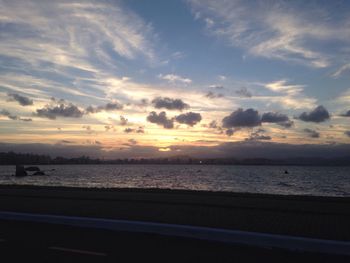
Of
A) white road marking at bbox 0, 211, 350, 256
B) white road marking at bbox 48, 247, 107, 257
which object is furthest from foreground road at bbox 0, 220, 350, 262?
white road marking at bbox 0, 211, 350, 256

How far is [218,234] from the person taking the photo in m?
9.59

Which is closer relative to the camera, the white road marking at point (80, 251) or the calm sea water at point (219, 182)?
the white road marking at point (80, 251)

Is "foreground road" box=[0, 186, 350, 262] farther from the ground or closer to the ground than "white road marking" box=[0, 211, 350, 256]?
closer to the ground

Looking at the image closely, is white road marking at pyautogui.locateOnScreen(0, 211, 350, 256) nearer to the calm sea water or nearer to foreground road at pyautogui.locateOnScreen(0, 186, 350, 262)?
foreground road at pyautogui.locateOnScreen(0, 186, 350, 262)

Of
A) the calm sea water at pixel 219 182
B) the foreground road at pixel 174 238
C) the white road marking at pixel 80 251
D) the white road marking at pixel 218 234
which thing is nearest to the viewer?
the foreground road at pixel 174 238

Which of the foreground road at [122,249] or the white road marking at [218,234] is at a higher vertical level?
the white road marking at [218,234]

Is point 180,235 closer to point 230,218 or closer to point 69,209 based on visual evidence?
point 230,218

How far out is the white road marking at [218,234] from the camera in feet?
27.6

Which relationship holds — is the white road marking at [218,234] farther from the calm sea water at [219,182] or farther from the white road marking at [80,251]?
the calm sea water at [219,182]

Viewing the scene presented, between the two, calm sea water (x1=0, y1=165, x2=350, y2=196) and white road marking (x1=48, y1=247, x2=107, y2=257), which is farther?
calm sea water (x1=0, y1=165, x2=350, y2=196)

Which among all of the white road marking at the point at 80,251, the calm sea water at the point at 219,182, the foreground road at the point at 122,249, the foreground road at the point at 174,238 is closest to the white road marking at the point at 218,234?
the foreground road at the point at 174,238

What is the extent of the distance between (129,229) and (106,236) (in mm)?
866

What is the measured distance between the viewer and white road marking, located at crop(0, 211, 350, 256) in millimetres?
8414

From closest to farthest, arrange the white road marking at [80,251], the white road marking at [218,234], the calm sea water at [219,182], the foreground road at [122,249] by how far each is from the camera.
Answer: the foreground road at [122,249] < the white road marking at [80,251] < the white road marking at [218,234] < the calm sea water at [219,182]
